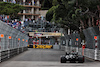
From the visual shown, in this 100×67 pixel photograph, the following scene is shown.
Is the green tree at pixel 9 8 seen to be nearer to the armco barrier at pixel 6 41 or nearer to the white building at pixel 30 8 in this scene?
the white building at pixel 30 8

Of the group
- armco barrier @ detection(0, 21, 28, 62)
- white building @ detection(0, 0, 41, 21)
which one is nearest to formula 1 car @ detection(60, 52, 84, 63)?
armco barrier @ detection(0, 21, 28, 62)

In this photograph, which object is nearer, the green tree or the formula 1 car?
the formula 1 car

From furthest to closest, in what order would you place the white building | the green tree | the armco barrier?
1. the white building
2. the green tree
3. the armco barrier

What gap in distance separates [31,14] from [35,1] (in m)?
9.28

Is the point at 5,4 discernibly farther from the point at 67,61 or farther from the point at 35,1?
the point at 67,61

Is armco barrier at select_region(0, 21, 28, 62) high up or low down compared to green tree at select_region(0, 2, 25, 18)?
down

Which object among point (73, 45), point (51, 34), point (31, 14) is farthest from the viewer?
point (31, 14)

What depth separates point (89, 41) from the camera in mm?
22062

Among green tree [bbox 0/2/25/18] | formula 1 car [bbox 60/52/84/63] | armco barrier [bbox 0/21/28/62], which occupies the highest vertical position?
green tree [bbox 0/2/25/18]

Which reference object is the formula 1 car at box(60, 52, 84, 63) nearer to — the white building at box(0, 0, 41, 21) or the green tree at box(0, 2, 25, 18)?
the green tree at box(0, 2, 25, 18)

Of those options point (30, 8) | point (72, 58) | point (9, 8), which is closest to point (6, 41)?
point (72, 58)

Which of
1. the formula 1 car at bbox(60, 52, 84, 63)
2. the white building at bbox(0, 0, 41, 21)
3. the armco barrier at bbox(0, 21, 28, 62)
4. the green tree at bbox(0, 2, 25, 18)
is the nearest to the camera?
the formula 1 car at bbox(60, 52, 84, 63)

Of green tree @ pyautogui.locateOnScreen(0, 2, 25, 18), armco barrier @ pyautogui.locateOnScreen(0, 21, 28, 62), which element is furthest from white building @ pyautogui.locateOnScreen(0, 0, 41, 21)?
armco barrier @ pyautogui.locateOnScreen(0, 21, 28, 62)

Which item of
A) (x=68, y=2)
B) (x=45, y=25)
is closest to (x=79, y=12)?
(x=68, y=2)
